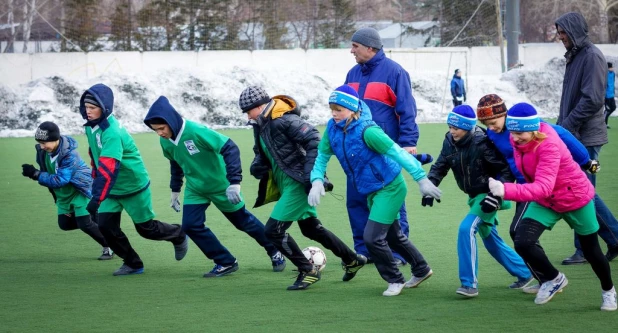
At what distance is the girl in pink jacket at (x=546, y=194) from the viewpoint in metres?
6.17

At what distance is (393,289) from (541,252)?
4.03ft

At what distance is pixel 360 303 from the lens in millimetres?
6832

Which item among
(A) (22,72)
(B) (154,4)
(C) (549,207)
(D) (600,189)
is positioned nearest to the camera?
(C) (549,207)

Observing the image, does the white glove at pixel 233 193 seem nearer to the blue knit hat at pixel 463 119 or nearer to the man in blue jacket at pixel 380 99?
the man in blue jacket at pixel 380 99

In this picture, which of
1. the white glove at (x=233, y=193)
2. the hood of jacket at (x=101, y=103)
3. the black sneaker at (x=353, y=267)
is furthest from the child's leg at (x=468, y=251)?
the hood of jacket at (x=101, y=103)

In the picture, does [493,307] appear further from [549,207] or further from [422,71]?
[422,71]

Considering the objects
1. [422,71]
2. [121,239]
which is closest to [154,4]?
[422,71]

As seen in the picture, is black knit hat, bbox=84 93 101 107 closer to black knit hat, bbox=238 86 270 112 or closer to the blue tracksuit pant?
black knit hat, bbox=238 86 270 112

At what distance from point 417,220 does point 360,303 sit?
4.26 meters

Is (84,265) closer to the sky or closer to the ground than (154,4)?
closer to the ground

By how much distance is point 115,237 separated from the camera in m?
8.43

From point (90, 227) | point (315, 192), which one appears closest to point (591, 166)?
point (315, 192)

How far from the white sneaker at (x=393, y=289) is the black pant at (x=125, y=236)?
97.4 inches

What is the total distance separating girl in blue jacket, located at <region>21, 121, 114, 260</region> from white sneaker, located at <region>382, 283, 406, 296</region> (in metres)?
3.60
